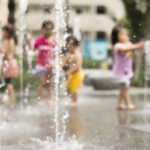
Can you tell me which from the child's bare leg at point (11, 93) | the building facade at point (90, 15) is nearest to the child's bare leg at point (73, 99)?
the child's bare leg at point (11, 93)

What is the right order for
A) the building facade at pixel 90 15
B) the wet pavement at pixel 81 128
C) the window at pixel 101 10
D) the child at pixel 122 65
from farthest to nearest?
the window at pixel 101 10, the building facade at pixel 90 15, the child at pixel 122 65, the wet pavement at pixel 81 128

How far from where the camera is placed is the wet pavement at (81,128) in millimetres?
4863

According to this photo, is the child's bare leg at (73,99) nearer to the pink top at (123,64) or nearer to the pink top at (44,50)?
the pink top at (44,50)

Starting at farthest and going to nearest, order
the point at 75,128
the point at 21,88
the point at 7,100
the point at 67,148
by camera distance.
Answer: the point at 21,88 → the point at 7,100 → the point at 75,128 → the point at 67,148

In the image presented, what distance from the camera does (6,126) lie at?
6164mm

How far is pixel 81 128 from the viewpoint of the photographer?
19.5 ft

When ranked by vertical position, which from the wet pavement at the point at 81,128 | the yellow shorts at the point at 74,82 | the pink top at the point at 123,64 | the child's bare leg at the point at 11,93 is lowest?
the wet pavement at the point at 81,128

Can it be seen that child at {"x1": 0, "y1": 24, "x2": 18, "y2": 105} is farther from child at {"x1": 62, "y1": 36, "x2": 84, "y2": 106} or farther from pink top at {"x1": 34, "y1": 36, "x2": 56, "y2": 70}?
child at {"x1": 62, "y1": 36, "x2": 84, "y2": 106}

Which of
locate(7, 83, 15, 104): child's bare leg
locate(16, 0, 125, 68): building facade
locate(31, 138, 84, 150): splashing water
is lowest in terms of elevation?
locate(31, 138, 84, 150): splashing water

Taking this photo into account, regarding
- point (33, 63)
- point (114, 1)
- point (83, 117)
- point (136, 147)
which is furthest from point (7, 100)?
point (114, 1)

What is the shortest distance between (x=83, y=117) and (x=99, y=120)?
0.38 m

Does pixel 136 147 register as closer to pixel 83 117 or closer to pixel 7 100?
pixel 83 117

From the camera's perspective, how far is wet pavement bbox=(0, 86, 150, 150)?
486 centimetres

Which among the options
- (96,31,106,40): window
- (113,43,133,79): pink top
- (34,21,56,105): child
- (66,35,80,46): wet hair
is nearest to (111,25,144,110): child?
(113,43,133,79): pink top
